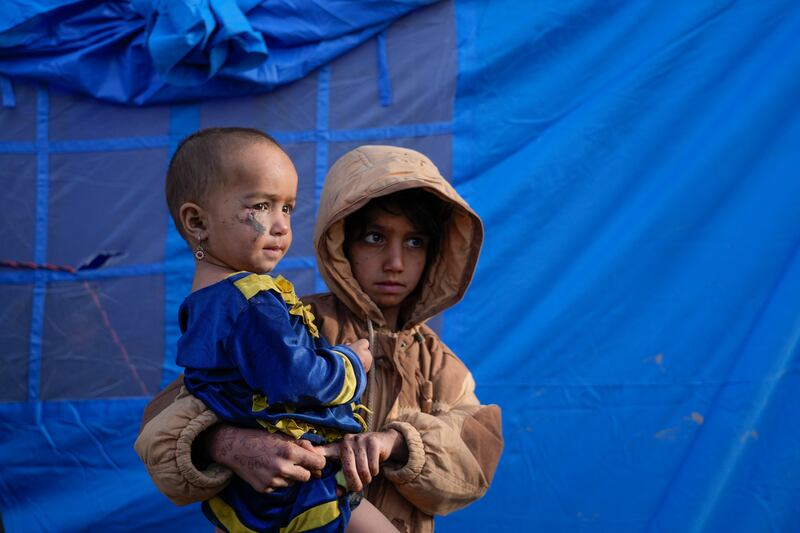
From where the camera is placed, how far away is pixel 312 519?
1719 millimetres

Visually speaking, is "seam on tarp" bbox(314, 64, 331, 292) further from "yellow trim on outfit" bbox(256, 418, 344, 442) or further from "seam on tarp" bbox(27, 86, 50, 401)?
"yellow trim on outfit" bbox(256, 418, 344, 442)

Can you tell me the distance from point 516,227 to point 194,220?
1.55 metres

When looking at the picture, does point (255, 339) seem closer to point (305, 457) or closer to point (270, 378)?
point (270, 378)

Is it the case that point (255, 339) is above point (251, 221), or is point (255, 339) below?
below

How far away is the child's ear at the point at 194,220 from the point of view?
182 cm

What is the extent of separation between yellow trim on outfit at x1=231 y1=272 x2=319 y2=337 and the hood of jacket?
0.77 ft

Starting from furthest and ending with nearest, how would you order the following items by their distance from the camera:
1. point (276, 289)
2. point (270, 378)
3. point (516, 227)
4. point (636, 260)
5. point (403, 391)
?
point (516, 227), point (636, 260), point (403, 391), point (276, 289), point (270, 378)

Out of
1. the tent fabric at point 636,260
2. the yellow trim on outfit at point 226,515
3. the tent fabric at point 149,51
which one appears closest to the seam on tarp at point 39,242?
the tent fabric at point 149,51

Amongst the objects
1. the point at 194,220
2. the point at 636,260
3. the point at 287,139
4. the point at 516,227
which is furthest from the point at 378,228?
the point at 287,139

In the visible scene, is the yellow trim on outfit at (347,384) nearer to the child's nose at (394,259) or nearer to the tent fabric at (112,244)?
the child's nose at (394,259)

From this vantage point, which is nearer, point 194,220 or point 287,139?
point 194,220

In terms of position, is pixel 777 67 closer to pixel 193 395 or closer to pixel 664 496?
pixel 664 496

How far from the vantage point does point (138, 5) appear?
10.4 ft

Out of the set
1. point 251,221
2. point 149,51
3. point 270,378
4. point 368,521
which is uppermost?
point 149,51
